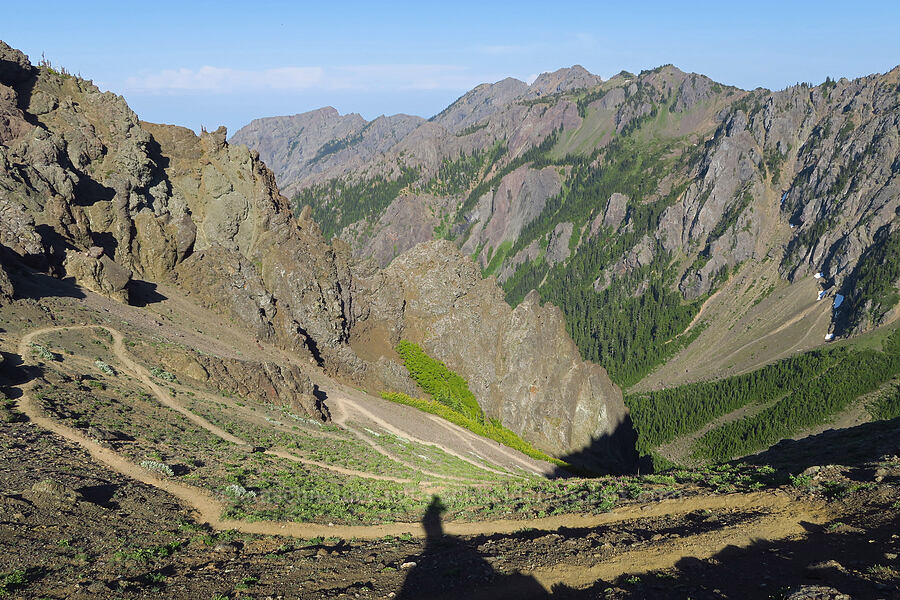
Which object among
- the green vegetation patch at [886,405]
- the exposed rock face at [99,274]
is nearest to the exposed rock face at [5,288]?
the exposed rock face at [99,274]

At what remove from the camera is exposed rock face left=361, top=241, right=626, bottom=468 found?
87.2 meters

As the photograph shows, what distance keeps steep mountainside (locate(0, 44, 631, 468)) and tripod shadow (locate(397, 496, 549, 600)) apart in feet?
99.2

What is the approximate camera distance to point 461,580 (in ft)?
66.6

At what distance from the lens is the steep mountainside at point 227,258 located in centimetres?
5988

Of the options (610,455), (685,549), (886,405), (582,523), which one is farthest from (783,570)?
(886,405)

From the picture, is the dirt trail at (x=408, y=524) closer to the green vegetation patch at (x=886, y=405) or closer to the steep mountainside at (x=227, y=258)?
the steep mountainside at (x=227, y=258)

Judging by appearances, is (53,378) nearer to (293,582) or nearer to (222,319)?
(293,582)

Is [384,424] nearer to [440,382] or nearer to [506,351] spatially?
[440,382]

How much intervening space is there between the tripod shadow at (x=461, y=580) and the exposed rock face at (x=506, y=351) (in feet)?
211

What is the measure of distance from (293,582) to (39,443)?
640 inches

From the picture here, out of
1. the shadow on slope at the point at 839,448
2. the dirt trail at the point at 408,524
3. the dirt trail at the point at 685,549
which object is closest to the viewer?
the dirt trail at the point at 685,549

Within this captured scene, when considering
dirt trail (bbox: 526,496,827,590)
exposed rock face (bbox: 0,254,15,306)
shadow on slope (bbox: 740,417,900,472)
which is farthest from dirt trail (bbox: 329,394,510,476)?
dirt trail (bbox: 526,496,827,590)

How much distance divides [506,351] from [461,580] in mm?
70344

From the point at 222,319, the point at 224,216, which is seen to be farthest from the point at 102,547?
the point at 224,216
